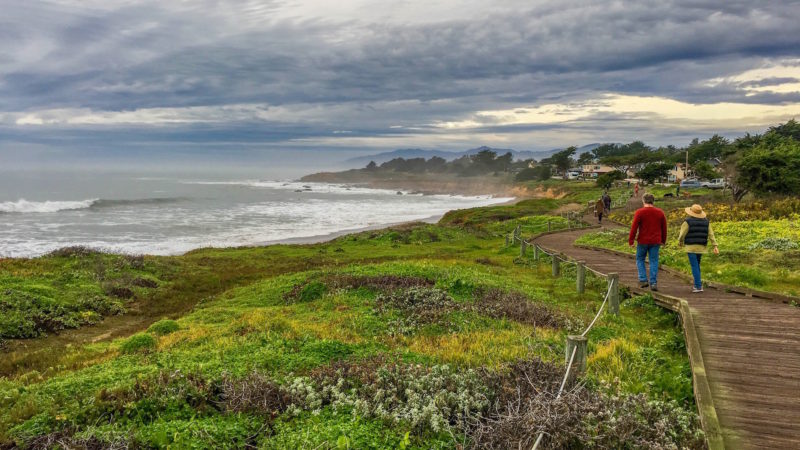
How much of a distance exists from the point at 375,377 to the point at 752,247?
18473 mm

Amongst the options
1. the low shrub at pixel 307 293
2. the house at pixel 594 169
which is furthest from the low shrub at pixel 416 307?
the house at pixel 594 169

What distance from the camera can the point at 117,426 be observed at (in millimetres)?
6352

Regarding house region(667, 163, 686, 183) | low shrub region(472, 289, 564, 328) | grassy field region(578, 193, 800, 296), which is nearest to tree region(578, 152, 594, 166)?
house region(667, 163, 686, 183)

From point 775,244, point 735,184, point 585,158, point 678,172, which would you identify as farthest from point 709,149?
point 775,244

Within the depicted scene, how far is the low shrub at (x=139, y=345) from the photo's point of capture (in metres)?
10.9

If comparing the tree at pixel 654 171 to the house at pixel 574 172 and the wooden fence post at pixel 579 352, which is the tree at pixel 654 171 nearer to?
the house at pixel 574 172

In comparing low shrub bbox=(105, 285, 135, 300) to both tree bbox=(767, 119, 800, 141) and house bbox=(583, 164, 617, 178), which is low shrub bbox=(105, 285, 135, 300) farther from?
house bbox=(583, 164, 617, 178)

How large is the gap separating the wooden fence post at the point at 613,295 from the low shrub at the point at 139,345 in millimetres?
11571

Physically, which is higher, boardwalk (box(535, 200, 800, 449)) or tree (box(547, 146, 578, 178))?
tree (box(547, 146, 578, 178))

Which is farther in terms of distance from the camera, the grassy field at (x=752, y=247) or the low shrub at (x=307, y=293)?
the low shrub at (x=307, y=293)

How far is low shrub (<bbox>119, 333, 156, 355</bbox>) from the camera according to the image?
35.9 ft

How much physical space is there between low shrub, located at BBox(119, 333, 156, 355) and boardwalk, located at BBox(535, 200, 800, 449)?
11.2 m

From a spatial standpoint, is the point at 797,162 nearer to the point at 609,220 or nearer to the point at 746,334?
the point at 609,220

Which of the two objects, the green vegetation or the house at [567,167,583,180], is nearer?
the green vegetation
